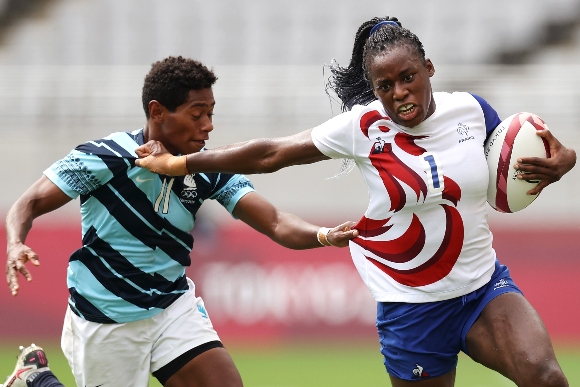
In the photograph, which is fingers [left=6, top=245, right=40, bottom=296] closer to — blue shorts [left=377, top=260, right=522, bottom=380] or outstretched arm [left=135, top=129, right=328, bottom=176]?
outstretched arm [left=135, top=129, right=328, bottom=176]

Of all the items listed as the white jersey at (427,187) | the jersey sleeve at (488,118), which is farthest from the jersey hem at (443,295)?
the jersey sleeve at (488,118)

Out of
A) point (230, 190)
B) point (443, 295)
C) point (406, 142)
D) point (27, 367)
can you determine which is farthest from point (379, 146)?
point (27, 367)

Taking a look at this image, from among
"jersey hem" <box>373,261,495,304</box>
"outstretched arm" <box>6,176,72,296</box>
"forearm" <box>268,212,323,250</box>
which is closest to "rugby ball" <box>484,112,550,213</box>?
"jersey hem" <box>373,261,495,304</box>

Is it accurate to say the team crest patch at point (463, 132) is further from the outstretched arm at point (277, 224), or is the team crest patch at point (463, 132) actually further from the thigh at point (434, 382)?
the thigh at point (434, 382)

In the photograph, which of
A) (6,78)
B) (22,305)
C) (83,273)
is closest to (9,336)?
(22,305)

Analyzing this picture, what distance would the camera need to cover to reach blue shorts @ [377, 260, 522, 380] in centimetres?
491

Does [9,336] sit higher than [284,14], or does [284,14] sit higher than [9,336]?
[284,14]

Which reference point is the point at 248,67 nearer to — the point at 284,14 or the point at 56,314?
the point at 284,14

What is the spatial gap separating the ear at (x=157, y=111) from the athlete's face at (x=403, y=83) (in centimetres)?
127

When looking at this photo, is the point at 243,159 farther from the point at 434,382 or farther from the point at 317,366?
the point at 317,366

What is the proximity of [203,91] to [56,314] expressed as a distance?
5.95 m

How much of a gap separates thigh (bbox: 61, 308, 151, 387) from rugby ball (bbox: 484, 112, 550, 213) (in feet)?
6.49

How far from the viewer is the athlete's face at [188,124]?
5402mm

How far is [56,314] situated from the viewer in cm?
1074
